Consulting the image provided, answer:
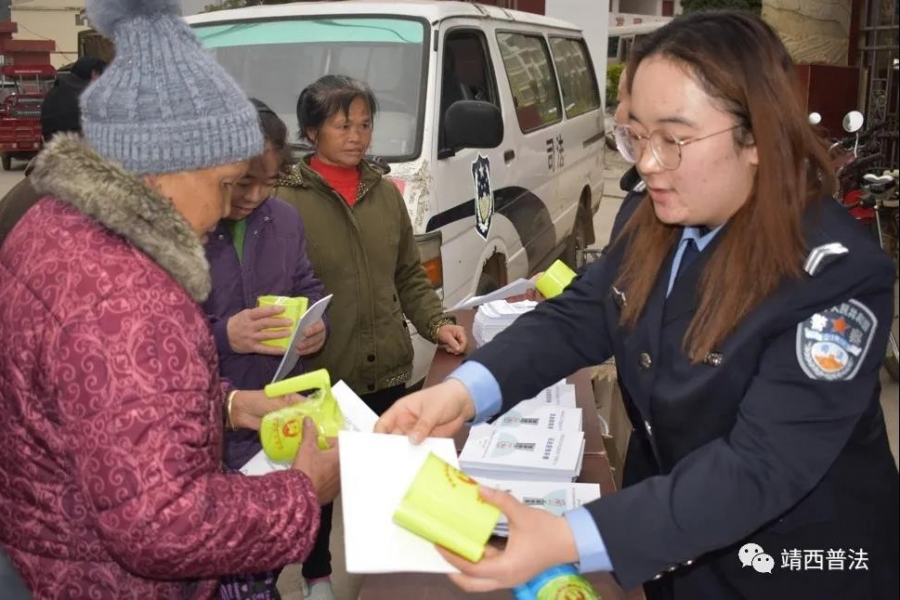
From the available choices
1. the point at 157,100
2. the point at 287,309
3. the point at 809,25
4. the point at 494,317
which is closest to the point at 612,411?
the point at 494,317

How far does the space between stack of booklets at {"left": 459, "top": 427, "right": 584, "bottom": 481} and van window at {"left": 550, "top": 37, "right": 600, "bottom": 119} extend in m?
5.02

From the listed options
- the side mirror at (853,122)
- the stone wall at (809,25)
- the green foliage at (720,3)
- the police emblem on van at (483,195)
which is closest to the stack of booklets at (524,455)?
the police emblem on van at (483,195)

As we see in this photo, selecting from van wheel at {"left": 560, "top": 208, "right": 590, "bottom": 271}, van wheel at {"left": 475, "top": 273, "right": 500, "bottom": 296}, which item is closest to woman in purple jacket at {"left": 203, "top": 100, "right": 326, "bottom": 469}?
van wheel at {"left": 475, "top": 273, "right": 500, "bottom": 296}

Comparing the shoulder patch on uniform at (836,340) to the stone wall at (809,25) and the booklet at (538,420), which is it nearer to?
the booklet at (538,420)

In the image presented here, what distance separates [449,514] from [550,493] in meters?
0.76

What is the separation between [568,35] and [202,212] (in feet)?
22.6

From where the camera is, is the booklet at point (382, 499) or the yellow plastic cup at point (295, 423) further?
the yellow plastic cup at point (295, 423)

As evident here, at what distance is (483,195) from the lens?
4992mm

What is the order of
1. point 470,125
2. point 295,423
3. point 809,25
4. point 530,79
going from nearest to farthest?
1. point 295,423
2. point 470,125
3. point 530,79
4. point 809,25

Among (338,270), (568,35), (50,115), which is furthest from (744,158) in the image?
(568,35)

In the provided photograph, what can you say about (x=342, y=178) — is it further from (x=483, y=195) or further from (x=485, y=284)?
(x=485, y=284)

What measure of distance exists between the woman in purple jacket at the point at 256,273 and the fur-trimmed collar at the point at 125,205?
1.17 meters

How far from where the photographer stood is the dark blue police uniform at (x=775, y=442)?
4.63 feet

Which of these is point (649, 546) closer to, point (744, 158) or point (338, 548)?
point (744, 158)
